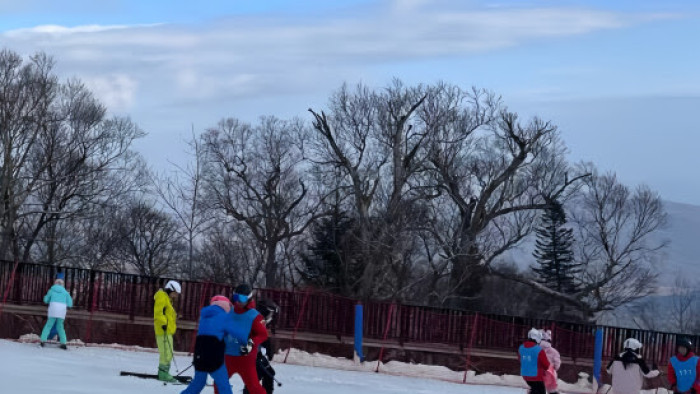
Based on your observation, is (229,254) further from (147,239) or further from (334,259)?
(334,259)

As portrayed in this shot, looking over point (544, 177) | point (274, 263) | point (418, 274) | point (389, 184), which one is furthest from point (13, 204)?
point (544, 177)

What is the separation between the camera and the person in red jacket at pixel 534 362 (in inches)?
688

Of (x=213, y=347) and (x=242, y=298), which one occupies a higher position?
(x=242, y=298)

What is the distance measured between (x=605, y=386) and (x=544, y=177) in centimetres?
3033

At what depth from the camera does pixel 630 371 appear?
1794 centimetres

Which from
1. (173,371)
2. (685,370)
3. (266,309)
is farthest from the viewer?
(173,371)

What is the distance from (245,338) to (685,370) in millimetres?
7753

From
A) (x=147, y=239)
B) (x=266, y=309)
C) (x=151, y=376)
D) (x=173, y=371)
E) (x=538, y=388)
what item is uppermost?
(x=147, y=239)

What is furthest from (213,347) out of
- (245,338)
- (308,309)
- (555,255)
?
(555,255)

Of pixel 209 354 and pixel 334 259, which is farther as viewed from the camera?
pixel 334 259

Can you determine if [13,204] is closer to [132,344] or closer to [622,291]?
[132,344]

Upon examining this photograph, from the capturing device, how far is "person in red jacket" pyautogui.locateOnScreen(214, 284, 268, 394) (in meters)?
12.6

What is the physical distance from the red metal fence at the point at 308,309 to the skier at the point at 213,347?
49.7 ft

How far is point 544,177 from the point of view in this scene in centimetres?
5938
